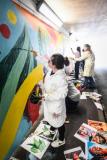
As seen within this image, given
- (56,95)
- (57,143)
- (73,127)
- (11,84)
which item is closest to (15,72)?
(11,84)

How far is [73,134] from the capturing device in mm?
2982

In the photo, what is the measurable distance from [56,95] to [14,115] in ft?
2.19

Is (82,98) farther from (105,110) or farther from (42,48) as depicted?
(42,48)

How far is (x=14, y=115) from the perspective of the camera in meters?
2.40

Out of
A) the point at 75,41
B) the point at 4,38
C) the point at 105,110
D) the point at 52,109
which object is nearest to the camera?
the point at 4,38

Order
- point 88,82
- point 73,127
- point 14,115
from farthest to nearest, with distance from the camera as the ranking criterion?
point 88,82 → point 73,127 → point 14,115

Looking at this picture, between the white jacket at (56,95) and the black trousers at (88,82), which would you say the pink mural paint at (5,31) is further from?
the black trousers at (88,82)

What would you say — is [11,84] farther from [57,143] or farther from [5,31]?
[57,143]

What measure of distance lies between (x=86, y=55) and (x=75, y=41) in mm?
4384

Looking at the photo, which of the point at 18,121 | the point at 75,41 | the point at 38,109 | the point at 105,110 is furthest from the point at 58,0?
the point at 75,41

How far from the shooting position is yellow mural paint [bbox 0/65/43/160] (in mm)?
2164

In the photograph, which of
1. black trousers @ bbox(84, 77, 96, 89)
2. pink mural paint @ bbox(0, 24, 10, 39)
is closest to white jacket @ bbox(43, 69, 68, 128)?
pink mural paint @ bbox(0, 24, 10, 39)

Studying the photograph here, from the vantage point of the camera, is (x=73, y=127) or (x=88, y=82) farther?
(x=88, y=82)

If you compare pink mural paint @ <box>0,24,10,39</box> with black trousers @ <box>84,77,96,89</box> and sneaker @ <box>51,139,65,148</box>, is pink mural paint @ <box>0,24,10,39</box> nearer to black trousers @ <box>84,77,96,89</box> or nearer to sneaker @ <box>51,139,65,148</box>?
sneaker @ <box>51,139,65,148</box>
